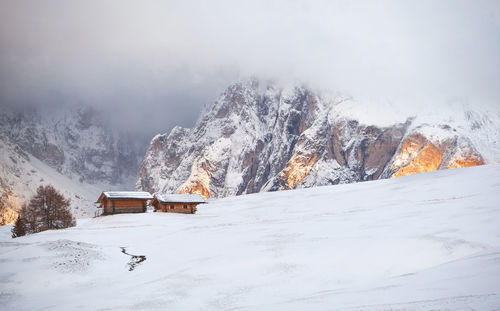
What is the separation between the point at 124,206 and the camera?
5712cm

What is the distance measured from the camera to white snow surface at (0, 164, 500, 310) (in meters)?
9.02

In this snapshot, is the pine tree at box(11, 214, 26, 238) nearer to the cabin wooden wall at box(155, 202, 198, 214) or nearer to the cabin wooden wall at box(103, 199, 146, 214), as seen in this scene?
the cabin wooden wall at box(103, 199, 146, 214)

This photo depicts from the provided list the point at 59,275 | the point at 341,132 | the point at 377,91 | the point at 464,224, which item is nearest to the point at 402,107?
the point at 377,91

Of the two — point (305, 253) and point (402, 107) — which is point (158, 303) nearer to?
point (305, 253)

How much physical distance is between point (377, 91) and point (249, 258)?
653 ft

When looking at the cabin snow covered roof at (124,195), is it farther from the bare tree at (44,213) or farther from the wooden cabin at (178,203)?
the bare tree at (44,213)

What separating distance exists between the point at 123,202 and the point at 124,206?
70 centimetres

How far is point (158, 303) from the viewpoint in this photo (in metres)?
11.3

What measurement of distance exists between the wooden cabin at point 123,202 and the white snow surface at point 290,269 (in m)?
29.4

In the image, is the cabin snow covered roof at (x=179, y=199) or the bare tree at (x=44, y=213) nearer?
the bare tree at (x=44, y=213)

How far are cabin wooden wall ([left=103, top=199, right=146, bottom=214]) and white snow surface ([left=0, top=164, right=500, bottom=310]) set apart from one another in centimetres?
2964

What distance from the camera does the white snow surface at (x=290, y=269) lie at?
9016 mm

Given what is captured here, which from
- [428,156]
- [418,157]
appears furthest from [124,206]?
[428,156]

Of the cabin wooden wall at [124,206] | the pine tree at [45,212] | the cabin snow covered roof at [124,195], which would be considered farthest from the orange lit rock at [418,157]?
the pine tree at [45,212]
